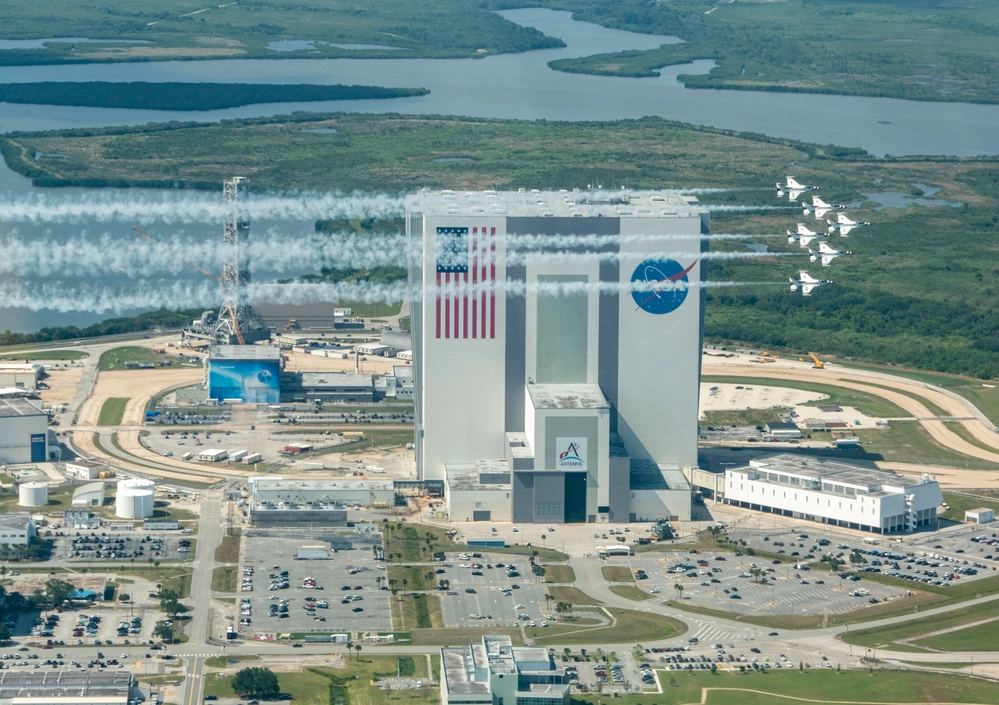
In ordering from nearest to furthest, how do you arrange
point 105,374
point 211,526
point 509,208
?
point 211,526
point 509,208
point 105,374

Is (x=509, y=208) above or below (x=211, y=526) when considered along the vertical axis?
above

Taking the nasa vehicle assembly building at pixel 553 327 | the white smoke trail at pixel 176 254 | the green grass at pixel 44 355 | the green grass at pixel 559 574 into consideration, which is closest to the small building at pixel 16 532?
the nasa vehicle assembly building at pixel 553 327

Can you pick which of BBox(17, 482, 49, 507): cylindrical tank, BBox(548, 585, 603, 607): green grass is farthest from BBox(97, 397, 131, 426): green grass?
BBox(548, 585, 603, 607): green grass

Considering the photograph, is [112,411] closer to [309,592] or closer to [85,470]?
[85,470]

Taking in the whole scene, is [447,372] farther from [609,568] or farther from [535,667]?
[535,667]

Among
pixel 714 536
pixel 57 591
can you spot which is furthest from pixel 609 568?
pixel 57 591

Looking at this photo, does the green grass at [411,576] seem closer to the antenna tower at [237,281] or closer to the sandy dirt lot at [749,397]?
the sandy dirt lot at [749,397]

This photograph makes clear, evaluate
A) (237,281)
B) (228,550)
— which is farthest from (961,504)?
(237,281)
